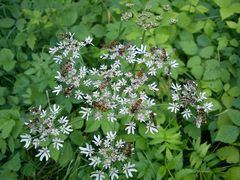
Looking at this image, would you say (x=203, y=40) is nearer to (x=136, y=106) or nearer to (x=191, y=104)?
(x=191, y=104)

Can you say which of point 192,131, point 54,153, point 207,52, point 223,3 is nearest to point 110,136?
point 54,153

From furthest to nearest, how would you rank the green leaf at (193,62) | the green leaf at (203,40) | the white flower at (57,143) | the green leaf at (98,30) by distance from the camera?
the green leaf at (98,30), the green leaf at (203,40), the green leaf at (193,62), the white flower at (57,143)

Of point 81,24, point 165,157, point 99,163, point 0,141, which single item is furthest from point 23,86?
point 165,157

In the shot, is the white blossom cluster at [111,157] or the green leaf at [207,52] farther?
the green leaf at [207,52]

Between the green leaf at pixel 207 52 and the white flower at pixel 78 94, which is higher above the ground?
the green leaf at pixel 207 52

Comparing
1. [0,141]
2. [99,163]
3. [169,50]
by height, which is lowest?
[0,141]

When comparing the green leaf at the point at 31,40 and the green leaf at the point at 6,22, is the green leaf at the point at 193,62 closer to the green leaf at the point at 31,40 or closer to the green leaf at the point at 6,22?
the green leaf at the point at 31,40

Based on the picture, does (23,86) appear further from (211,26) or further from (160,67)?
(211,26)

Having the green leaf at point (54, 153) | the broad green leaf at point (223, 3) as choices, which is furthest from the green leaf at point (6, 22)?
the broad green leaf at point (223, 3)
